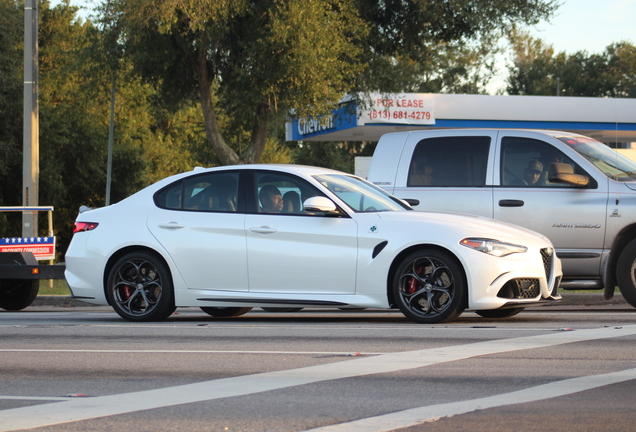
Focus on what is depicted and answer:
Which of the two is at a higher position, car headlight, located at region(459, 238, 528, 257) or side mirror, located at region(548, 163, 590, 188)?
side mirror, located at region(548, 163, 590, 188)

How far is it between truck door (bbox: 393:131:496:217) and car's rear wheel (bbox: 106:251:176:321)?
125 inches

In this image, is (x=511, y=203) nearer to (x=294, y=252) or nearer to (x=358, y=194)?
(x=358, y=194)

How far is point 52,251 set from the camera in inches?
556

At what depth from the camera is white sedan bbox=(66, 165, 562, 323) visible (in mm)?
9531

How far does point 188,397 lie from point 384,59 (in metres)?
23.2

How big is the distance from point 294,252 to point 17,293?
17.9 feet

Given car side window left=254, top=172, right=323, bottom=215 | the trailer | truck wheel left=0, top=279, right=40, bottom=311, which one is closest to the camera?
car side window left=254, top=172, right=323, bottom=215

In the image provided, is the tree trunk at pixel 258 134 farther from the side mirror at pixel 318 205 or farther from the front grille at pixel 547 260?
the front grille at pixel 547 260

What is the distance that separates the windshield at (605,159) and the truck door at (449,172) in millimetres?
939

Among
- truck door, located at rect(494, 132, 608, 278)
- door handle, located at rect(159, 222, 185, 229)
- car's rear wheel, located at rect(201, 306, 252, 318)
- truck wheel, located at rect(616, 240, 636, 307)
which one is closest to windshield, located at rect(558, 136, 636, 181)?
truck door, located at rect(494, 132, 608, 278)

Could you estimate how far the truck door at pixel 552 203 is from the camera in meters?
11.3

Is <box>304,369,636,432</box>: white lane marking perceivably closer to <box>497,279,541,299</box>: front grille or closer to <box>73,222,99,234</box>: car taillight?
<box>497,279,541,299</box>: front grille

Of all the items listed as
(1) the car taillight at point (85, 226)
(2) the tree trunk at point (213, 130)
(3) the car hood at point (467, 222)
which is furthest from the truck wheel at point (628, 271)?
(2) the tree trunk at point (213, 130)

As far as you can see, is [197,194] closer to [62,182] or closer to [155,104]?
[155,104]
